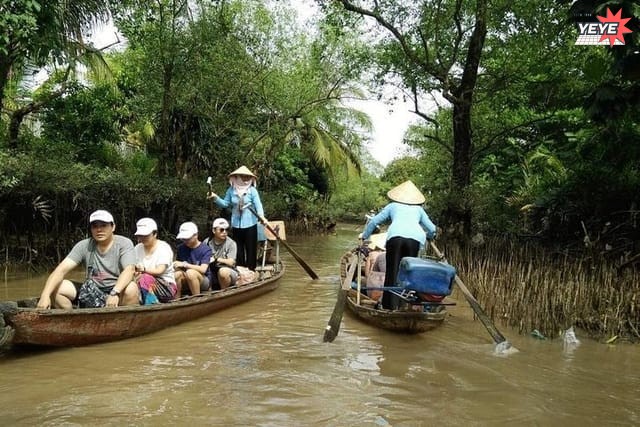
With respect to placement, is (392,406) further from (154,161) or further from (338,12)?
(154,161)

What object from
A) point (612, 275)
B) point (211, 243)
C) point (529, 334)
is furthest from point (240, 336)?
point (612, 275)

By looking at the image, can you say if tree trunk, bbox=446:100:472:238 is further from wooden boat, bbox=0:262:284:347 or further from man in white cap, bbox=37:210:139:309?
man in white cap, bbox=37:210:139:309

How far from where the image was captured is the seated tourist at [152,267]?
5.87 meters

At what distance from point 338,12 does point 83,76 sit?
7.09 meters

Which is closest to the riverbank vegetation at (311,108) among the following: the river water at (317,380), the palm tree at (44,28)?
the palm tree at (44,28)

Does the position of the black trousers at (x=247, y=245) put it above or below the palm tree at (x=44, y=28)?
below

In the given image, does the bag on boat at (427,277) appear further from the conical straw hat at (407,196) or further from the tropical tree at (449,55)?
the tropical tree at (449,55)

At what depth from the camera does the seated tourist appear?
5867mm

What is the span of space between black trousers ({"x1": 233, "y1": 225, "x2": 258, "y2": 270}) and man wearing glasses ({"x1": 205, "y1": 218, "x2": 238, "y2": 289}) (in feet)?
3.83

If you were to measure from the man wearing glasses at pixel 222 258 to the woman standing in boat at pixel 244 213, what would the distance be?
3.64 ft

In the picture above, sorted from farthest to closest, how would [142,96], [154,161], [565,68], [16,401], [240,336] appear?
1. [154,161]
2. [142,96]
3. [565,68]
4. [240,336]
5. [16,401]

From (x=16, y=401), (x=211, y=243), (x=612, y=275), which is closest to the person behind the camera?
(x=16, y=401)

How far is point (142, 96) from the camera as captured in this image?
13828 millimetres

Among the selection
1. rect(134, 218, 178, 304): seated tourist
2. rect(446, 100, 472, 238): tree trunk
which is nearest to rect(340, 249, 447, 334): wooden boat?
rect(134, 218, 178, 304): seated tourist
